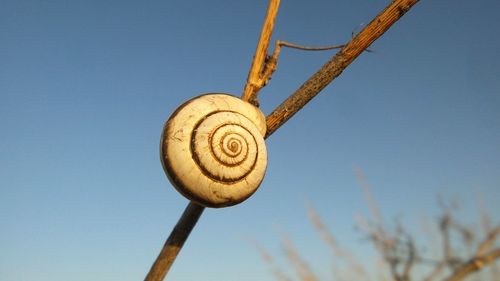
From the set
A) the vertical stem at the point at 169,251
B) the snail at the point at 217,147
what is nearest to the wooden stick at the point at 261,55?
the snail at the point at 217,147

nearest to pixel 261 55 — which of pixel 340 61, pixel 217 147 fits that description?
pixel 340 61

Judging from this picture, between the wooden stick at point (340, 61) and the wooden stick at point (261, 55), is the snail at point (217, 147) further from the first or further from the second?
the wooden stick at point (340, 61)

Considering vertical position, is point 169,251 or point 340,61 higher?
point 340,61

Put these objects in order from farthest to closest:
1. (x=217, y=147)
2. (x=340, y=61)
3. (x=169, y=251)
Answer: (x=217, y=147) < (x=340, y=61) < (x=169, y=251)

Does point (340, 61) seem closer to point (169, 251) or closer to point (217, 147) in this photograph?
point (217, 147)

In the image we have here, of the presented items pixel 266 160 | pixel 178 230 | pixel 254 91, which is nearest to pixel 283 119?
pixel 254 91

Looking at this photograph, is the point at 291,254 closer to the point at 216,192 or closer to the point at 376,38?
the point at 216,192
